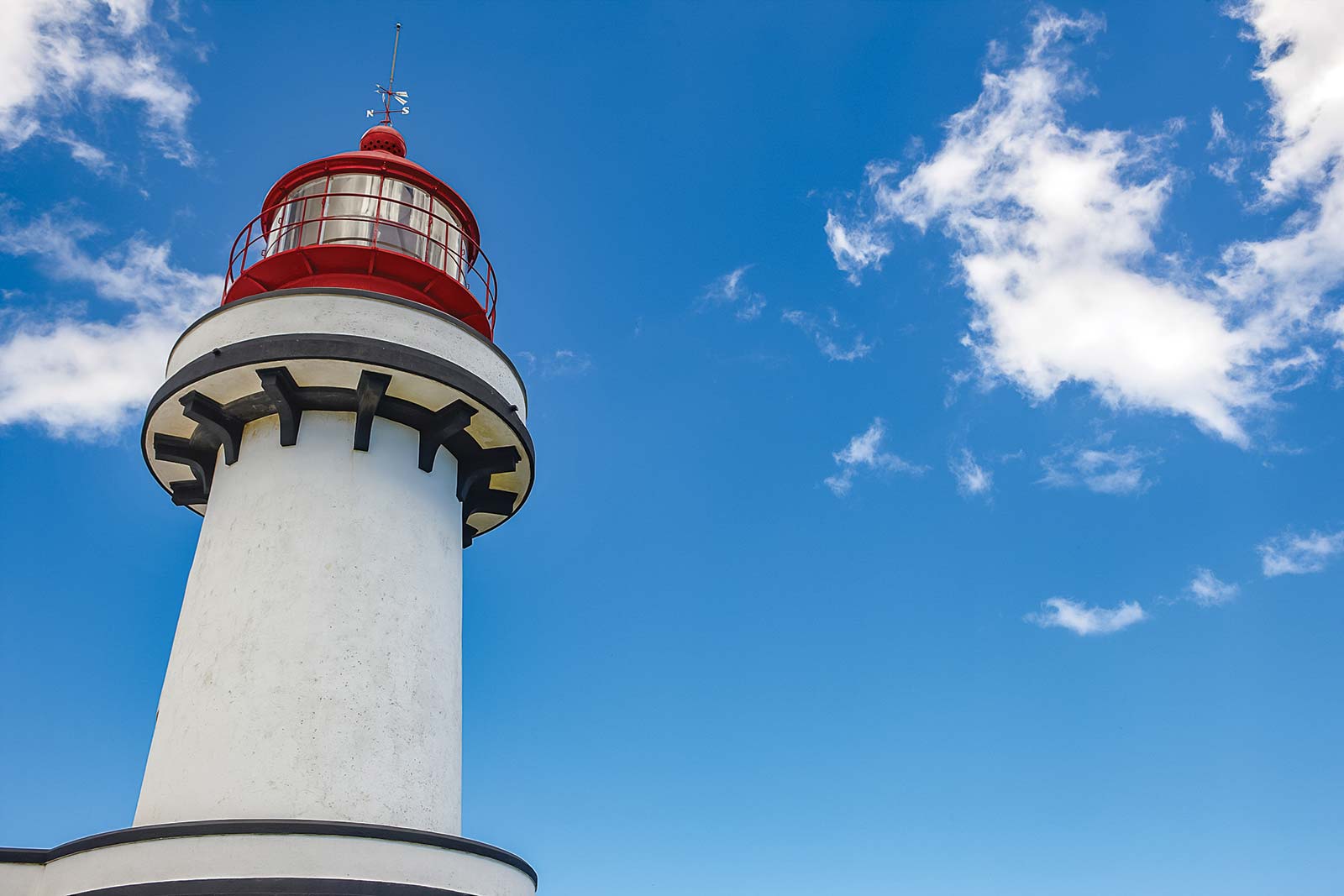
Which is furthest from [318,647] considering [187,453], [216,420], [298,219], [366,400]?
[298,219]

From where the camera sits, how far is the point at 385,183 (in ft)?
48.9

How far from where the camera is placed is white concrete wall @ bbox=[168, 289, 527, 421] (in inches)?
484

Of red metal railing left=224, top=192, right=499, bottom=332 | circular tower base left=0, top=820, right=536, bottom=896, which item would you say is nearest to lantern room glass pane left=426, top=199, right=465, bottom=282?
red metal railing left=224, top=192, right=499, bottom=332

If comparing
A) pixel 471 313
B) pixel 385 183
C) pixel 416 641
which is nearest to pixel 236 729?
pixel 416 641

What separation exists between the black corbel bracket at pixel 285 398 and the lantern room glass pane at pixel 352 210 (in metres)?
2.79

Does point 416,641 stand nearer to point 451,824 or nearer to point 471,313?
point 451,824

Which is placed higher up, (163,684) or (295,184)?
(295,184)

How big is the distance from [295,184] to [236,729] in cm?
807

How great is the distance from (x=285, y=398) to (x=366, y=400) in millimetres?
976

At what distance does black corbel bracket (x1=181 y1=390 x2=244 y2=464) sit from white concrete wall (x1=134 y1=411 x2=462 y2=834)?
162 millimetres

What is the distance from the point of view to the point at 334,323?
40.2 ft

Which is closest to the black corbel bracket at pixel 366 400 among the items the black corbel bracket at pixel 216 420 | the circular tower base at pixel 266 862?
the black corbel bracket at pixel 216 420

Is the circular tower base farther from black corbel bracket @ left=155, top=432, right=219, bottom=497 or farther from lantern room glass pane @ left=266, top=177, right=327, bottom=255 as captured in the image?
lantern room glass pane @ left=266, top=177, right=327, bottom=255

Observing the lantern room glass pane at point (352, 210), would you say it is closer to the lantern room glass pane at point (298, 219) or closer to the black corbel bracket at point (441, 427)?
the lantern room glass pane at point (298, 219)
